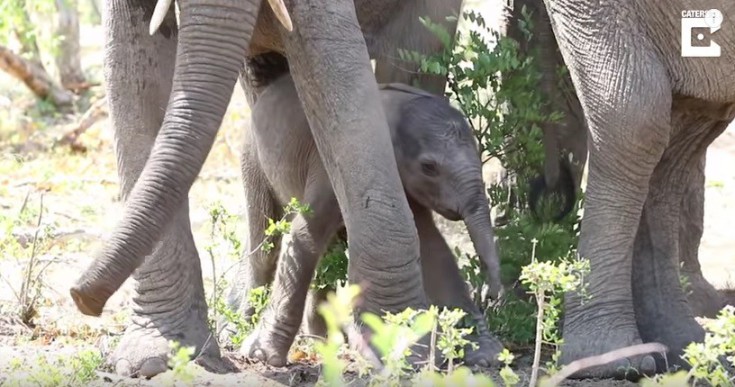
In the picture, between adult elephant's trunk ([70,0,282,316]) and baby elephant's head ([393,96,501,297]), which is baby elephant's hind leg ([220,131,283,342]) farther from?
adult elephant's trunk ([70,0,282,316])

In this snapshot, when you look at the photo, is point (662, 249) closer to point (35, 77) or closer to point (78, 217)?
point (78, 217)

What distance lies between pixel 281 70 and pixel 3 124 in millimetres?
6111

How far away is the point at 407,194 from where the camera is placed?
5.66 metres

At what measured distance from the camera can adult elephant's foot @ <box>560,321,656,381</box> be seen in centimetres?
536

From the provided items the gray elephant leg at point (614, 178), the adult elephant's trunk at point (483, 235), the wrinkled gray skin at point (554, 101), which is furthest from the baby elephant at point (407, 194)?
the wrinkled gray skin at point (554, 101)

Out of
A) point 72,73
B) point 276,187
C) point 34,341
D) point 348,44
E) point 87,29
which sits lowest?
point 34,341

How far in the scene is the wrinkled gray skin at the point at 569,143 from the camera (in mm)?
6605

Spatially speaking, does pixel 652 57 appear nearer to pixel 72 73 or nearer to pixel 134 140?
pixel 134 140

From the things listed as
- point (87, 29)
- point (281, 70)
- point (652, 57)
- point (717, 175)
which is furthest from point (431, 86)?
point (87, 29)

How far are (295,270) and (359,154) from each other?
731 millimetres

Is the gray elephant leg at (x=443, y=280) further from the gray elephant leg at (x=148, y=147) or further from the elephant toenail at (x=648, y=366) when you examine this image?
the gray elephant leg at (x=148, y=147)

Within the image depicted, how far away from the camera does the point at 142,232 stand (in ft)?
14.8

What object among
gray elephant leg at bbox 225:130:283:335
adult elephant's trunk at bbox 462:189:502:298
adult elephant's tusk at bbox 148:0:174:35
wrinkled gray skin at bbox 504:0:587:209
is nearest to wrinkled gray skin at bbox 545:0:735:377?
adult elephant's trunk at bbox 462:189:502:298

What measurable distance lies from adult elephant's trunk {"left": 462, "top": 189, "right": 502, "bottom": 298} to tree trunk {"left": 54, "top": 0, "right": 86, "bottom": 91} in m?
Result: 8.66
